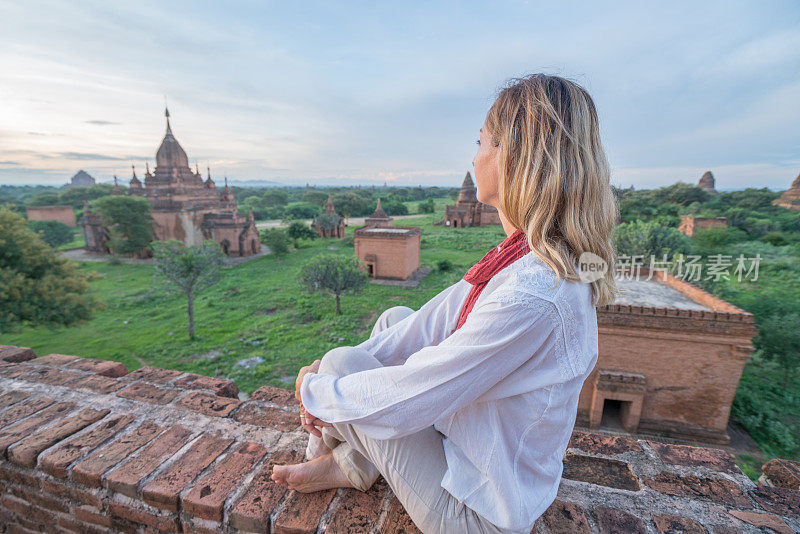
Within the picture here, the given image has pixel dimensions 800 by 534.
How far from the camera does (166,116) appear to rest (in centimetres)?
2348

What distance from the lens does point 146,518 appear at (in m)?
1.32

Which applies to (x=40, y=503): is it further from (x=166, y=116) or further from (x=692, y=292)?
(x=166, y=116)

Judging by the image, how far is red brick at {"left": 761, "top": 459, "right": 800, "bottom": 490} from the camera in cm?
150

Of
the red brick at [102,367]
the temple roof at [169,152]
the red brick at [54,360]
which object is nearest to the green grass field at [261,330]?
the red brick at [54,360]

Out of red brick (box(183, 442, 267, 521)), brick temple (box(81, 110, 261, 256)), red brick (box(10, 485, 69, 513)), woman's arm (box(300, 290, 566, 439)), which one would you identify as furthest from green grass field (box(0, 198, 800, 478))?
woman's arm (box(300, 290, 566, 439))

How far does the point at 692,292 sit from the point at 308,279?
995 centimetres

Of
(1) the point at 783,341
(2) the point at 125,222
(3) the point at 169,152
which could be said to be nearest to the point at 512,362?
(1) the point at 783,341

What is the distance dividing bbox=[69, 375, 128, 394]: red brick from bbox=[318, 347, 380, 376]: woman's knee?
150 centimetres

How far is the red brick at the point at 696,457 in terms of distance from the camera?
155 centimetres

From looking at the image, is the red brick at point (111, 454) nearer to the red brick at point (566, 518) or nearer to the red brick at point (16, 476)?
the red brick at point (16, 476)

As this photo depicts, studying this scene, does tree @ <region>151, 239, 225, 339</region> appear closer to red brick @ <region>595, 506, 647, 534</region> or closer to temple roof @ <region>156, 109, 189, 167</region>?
red brick @ <region>595, 506, 647, 534</region>

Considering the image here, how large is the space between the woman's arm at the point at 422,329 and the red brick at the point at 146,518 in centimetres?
90

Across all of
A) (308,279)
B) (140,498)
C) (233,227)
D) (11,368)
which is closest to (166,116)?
(233,227)

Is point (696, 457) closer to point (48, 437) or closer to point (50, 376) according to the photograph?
point (48, 437)
